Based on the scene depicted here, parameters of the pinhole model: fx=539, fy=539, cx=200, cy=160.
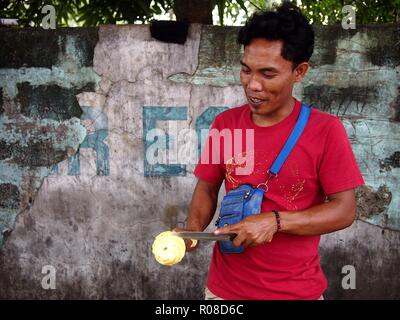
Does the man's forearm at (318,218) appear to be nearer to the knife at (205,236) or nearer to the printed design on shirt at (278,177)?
the printed design on shirt at (278,177)

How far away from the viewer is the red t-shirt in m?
1.90

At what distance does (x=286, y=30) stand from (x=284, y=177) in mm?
525

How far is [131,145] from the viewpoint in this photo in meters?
3.74

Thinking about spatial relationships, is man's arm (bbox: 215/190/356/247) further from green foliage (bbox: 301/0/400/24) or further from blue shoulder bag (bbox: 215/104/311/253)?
green foliage (bbox: 301/0/400/24)

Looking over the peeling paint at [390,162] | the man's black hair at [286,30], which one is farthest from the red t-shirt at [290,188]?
the peeling paint at [390,162]

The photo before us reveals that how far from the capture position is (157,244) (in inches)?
70.4

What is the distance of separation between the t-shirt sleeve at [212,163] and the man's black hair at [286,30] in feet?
1.29

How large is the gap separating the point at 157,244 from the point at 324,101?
225 cm

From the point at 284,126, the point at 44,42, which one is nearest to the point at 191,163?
the point at 44,42

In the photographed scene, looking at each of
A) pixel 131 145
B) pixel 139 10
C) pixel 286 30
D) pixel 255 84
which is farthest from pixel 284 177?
pixel 139 10

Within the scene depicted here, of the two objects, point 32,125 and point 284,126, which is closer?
point 284,126

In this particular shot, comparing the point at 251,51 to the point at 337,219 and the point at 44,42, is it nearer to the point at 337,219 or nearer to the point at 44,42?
the point at 337,219

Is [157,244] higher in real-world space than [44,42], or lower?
lower

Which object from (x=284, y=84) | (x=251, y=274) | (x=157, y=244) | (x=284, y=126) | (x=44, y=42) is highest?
(x=44, y=42)
